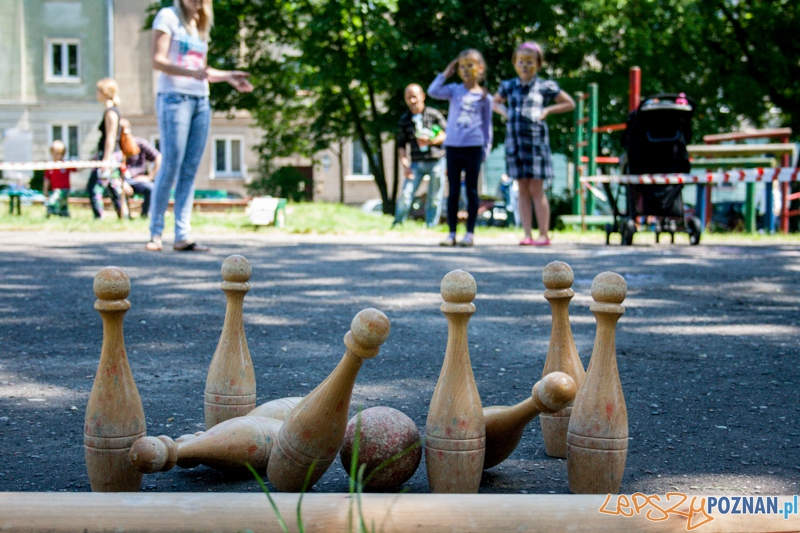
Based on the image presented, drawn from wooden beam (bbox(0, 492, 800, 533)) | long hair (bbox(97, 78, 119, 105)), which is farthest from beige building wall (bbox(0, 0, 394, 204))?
wooden beam (bbox(0, 492, 800, 533))

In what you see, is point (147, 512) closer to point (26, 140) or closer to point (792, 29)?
point (792, 29)

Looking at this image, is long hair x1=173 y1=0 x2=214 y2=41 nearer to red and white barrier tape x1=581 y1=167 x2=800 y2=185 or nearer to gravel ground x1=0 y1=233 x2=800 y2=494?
gravel ground x1=0 y1=233 x2=800 y2=494

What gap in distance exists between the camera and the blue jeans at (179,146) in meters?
6.53

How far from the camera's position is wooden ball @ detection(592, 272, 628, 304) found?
2.04 m

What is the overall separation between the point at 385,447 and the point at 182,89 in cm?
512

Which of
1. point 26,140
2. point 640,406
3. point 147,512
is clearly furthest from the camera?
point 26,140

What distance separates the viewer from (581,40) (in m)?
22.0

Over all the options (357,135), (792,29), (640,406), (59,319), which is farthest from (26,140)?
(640,406)

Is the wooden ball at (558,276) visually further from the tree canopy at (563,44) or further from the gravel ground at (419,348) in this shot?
the tree canopy at (563,44)

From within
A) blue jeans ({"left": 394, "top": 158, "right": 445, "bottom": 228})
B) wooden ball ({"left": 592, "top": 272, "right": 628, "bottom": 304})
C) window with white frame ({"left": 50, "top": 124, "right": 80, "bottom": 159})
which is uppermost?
window with white frame ({"left": 50, "top": 124, "right": 80, "bottom": 159})

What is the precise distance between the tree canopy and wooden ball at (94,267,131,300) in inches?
706

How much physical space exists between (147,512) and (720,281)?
5.12 m

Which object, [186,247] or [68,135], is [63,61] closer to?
[68,135]

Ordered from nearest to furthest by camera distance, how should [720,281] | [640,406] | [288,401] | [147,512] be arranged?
[147,512] → [288,401] → [640,406] → [720,281]
